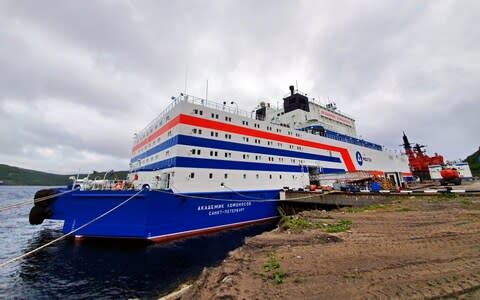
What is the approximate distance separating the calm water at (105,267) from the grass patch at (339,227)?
5038 mm

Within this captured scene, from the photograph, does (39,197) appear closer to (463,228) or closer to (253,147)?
(253,147)

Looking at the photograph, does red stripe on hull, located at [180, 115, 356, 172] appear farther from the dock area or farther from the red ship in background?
the red ship in background

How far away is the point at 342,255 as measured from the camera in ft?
16.2

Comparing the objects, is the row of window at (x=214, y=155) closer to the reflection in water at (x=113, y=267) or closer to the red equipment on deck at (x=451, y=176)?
the reflection in water at (x=113, y=267)

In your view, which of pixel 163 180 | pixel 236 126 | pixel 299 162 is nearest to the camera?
pixel 163 180

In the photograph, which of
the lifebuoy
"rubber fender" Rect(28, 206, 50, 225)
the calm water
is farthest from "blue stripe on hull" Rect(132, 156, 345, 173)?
"rubber fender" Rect(28, 206, 50, 225)

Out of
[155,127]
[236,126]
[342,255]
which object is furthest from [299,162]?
[342,255]

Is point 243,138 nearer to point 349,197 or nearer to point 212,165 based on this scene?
point 212,165

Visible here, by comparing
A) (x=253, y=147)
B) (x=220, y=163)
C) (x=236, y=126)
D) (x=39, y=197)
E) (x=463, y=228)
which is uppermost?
(x=236, y=126)

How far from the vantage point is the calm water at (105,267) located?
666cm

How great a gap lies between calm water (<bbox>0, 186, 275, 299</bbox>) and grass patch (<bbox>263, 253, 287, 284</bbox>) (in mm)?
3964

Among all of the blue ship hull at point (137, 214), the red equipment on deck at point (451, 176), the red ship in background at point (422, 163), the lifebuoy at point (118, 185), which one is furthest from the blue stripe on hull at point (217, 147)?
the red ship in background at point (422, 163)

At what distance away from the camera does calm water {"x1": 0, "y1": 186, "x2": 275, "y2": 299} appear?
21.9 feet

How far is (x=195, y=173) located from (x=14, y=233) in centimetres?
1437
